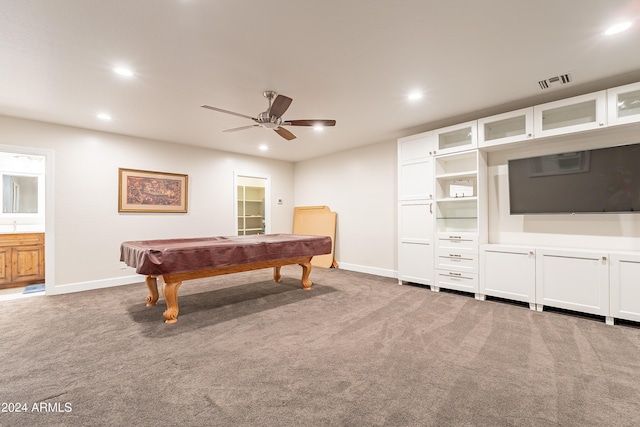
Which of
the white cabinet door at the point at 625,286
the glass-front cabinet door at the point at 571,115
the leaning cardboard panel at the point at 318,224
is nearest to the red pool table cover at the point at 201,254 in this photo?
the leaning cardboard panel at the point at 318,224

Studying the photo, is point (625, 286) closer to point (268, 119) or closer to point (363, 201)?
point (363, 201)

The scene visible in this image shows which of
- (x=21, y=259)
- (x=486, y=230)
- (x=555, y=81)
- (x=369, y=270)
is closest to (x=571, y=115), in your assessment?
(x=555, y=81)

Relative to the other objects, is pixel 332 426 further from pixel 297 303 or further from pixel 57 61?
pixel 57 61

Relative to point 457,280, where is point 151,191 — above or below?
above

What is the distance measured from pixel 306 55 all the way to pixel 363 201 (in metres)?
3.47

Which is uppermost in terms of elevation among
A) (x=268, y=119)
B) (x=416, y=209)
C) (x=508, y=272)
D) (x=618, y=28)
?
(x=618, y=28)

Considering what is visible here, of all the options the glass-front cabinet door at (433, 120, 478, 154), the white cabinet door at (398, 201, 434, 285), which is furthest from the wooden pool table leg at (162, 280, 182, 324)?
the glass-front cabinet door at (433, 120, 478, 154)

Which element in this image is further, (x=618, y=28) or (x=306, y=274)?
(x=306, y=274)

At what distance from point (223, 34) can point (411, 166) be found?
317cm

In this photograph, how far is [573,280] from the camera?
2951 mm

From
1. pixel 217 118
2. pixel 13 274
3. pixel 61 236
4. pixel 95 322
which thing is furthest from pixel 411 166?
pixel 13 274

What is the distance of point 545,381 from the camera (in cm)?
180

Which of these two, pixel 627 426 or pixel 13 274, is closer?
pixel 627 426

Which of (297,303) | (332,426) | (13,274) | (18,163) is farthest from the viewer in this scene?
(18,163)
